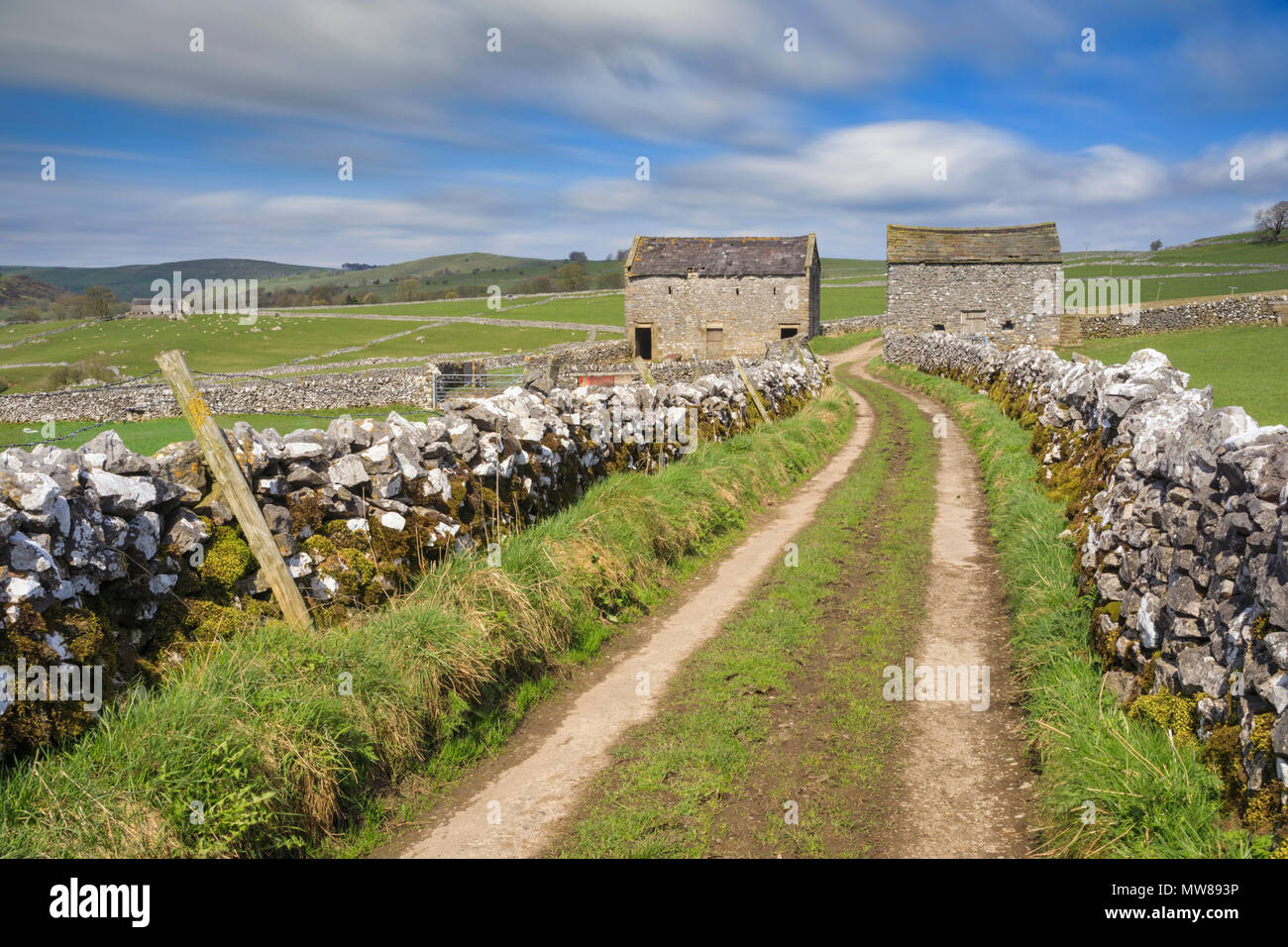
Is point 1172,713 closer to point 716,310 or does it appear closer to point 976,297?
point 976,297

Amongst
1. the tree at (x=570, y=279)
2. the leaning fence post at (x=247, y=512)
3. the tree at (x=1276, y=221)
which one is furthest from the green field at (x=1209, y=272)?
the tree at (x=570, y=279)

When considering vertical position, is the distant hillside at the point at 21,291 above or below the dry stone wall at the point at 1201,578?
above

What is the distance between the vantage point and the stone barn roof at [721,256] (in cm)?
4812

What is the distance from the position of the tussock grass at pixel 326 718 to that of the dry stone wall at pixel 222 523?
293 mm

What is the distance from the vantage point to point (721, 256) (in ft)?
161

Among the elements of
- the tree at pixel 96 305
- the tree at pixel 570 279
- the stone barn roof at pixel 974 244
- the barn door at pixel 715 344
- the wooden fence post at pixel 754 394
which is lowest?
the wooden fence post at pixel 754 394

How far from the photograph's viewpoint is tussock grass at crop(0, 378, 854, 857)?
Answer: 3.94 m

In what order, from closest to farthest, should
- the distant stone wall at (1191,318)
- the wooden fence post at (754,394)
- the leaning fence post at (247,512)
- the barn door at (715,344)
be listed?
the leaning fence post at (247,512) → the wooden fence post at (754,394) → the distant stone wall at (1191,318) → the barn door at (715,344)

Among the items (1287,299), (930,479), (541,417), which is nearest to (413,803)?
(541,417)

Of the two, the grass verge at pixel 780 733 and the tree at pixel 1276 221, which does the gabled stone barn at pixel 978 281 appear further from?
the tree at pixel 1276 221

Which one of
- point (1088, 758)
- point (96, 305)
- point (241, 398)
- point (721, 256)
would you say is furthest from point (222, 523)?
point (96, 305)

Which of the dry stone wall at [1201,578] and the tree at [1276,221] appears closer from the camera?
the dry stone wall at [1201,578]

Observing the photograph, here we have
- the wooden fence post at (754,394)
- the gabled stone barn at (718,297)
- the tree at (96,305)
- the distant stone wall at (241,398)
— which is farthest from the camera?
the tree at (96,305)
